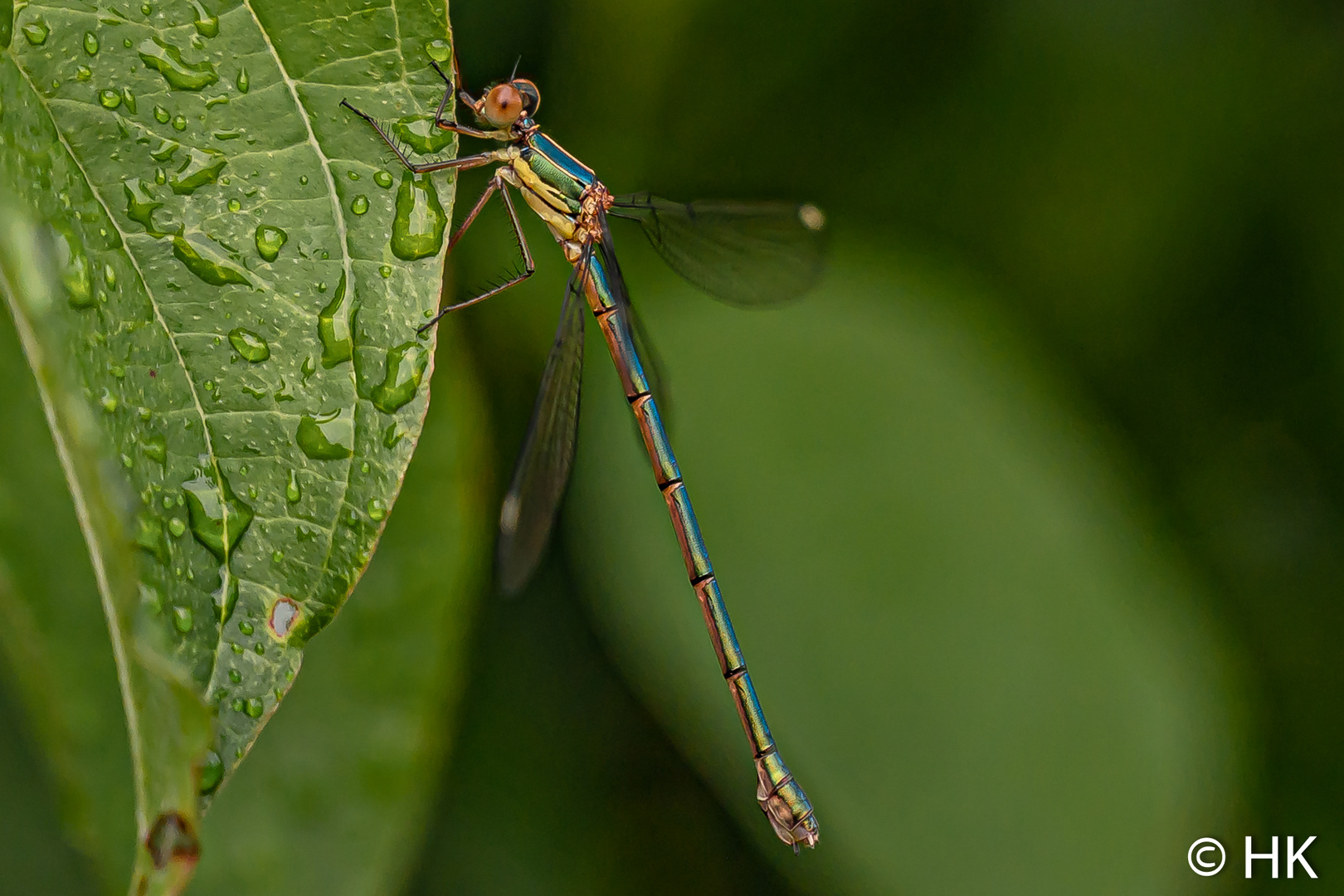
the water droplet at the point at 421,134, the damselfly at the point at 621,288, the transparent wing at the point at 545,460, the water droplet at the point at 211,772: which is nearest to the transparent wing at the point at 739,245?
the damselfly at the point at 621,288

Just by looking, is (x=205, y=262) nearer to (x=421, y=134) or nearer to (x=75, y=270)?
(x=75, y=270)

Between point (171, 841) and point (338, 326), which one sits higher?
point (338, 326)

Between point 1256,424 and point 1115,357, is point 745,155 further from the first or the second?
point 1256,424

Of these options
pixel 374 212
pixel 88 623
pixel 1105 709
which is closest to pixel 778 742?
pixel 1105 709

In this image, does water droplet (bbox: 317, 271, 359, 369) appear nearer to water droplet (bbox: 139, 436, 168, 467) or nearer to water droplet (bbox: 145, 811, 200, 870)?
water droplet (bbox: 139, 436, 168, 467)

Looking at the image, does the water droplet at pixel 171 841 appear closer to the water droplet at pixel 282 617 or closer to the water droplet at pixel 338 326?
the water droplet at pixel 282 617

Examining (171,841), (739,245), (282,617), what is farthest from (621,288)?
(171,841)
